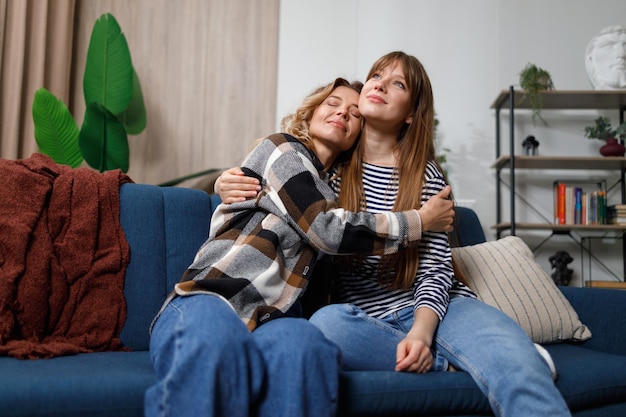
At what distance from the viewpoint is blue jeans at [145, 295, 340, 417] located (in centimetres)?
105

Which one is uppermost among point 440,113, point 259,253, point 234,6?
point 234,6

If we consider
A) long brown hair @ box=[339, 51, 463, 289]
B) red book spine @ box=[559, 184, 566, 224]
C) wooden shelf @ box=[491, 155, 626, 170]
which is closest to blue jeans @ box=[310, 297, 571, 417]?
long brown hair @ box=[339, 51, 463, 289]

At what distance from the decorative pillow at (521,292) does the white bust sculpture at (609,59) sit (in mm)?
2128

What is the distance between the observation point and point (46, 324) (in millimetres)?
1558

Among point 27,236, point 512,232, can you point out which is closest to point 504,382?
point 27,236

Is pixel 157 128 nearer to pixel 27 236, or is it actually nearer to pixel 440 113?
pixel 440 113

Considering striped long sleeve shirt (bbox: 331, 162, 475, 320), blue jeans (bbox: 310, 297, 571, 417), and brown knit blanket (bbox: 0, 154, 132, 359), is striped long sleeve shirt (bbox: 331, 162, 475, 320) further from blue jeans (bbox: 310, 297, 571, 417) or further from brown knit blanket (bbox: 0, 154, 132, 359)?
brown knit blanket (bbox: 0, 154, 132, 359)

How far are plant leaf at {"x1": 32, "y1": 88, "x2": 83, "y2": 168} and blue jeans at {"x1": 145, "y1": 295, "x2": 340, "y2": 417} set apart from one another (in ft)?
7.18

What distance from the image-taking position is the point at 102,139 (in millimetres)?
3191

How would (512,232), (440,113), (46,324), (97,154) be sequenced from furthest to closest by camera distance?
(440,113), (512,232), (97,154), (46,324)

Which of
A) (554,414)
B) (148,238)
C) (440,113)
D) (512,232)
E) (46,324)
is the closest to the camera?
(554,414)

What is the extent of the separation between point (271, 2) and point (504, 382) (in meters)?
3.11

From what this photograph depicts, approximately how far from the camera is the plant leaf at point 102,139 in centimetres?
315

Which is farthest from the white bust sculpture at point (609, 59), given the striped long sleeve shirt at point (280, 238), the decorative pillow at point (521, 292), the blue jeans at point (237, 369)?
the blue jeans at point (237, 369)
